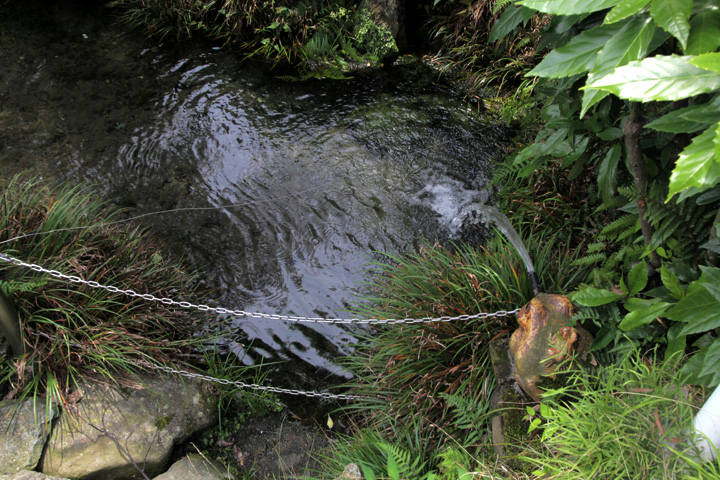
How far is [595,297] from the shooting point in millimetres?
2270

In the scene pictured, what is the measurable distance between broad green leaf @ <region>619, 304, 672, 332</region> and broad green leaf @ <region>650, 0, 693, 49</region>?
1.22 m

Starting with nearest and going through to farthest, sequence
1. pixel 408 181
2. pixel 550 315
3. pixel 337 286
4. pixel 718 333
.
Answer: pixel 718 333 < pixel 550 315 < pixel 337 286 < pixel 408 181

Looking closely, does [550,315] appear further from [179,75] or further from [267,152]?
[179,75]

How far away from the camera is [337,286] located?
4.21 metres

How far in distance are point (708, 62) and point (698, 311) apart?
1176 mm

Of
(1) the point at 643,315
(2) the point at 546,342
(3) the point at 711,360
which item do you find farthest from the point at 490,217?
(3) the point at 711,360

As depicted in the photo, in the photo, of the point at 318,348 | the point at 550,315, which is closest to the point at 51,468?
the point at 318,348

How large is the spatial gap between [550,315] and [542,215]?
1.67 meters

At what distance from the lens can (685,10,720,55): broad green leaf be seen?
1.25 metres

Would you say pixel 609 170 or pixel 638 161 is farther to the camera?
pixel 609 170

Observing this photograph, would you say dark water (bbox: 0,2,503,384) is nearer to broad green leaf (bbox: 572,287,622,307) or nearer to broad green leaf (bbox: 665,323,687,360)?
broad green leaf (bbox: 572,287,622,307)

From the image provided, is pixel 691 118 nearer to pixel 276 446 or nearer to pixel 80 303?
pixel 276 446

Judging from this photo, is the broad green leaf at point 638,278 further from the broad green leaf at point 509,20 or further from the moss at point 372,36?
the moss at point 372,36

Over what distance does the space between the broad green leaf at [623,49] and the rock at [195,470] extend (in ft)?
9.57
